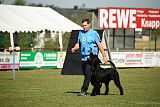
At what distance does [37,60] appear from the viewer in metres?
23.1

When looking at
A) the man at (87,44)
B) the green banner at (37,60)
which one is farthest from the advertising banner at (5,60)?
the man at (87,44)

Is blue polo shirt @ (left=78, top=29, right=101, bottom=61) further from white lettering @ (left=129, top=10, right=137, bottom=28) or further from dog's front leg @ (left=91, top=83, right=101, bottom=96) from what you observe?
white lettering @ (left=129, top=10, right=137, bottom=28)

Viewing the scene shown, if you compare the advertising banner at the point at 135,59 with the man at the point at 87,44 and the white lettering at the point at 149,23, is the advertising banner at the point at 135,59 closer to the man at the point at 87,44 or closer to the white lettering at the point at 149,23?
the white lettering at the point at 149,23

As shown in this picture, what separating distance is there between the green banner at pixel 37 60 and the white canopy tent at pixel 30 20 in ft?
8.45

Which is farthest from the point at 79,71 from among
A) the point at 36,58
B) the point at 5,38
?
the point at 5,38

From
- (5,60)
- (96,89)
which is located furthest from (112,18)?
(96,89)

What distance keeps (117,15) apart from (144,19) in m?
2.73

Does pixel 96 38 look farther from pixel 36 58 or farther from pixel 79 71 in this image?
pixel 36 58

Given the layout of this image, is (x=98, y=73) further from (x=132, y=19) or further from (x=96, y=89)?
(x=132, y=19)

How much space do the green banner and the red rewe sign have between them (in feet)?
37.8

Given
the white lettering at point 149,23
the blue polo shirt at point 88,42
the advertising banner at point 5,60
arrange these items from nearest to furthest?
the blue polo shirt at point 88,42
the advertising banner at point 5,60
the white lettering at point 149,23

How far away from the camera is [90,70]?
10062mm

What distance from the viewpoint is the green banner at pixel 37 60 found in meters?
22.8

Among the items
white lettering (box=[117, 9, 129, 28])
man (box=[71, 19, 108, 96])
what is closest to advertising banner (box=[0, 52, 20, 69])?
A: man (box=[71, 19, 108, 96])
